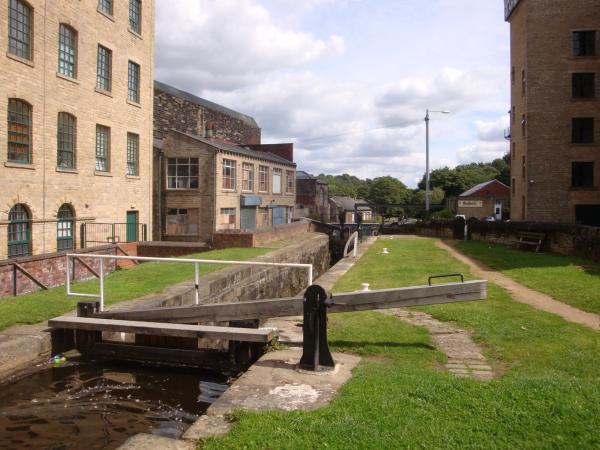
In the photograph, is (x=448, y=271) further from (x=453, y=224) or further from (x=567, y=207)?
(x=567, y=207)

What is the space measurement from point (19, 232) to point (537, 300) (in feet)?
51.4

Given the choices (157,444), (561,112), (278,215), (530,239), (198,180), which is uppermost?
(561,112)

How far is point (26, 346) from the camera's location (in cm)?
732

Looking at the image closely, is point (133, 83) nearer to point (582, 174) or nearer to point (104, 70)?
point (104, 70)

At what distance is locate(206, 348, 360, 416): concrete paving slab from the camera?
4.77 metres

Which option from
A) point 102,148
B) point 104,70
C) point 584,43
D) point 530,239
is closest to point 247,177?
point 102,148

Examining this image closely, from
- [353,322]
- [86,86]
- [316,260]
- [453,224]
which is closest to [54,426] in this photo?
[353,322]

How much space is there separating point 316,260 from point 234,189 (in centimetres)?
909

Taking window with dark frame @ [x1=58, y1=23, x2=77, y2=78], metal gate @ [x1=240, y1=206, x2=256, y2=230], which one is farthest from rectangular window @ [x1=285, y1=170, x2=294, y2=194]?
window with dark frame @ [x1=58, y1=23, x2=77, y2=78]

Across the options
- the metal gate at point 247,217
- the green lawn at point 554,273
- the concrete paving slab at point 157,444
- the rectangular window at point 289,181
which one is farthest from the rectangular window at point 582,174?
the concrete paving slab at point 157,444

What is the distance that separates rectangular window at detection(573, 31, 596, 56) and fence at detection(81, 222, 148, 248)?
26274mm

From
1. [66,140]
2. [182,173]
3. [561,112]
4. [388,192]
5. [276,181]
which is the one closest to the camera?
[66,140]

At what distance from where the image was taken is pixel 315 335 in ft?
18.7

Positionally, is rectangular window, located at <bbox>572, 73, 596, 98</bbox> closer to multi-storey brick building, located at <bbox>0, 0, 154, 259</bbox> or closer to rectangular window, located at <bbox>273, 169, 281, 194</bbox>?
rectangular window, located at <bbox>273, 169, 281, 194</bbox>
